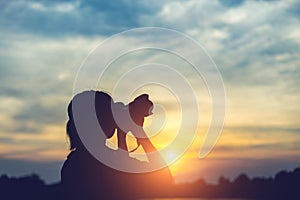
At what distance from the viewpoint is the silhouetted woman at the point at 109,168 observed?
103 ft

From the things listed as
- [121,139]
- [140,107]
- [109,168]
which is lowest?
[109,168]

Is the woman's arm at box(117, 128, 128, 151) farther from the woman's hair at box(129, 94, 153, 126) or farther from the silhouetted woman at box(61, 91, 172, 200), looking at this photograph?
the woman's hair at box(129, 94, 153, 126)

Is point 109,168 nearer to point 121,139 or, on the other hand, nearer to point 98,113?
point 121,139

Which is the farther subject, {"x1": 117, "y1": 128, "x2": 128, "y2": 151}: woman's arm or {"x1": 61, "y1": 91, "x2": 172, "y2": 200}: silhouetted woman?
{"x1": 117, "y1": 128, "x2": 128, "y2": 151}: woman's arm

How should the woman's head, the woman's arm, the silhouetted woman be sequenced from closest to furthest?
the silhouetted woman → the woman's head → the woman's arm

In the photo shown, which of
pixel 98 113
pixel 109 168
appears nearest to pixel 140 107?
pixel 98 113

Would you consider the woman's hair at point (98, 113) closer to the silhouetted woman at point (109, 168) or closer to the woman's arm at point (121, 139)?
the silhouetted woman at point (109, 168)

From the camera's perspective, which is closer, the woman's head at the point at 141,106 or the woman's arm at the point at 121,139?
the woman's head at the point at 141,106

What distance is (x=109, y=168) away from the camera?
31.7m

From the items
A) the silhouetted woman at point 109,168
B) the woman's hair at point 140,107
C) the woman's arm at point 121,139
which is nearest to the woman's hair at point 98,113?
the silhouetted woman at point 109,168

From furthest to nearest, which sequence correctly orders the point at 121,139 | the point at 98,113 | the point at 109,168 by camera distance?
the point at 121,139
the point at 98,113
the point at 109,168

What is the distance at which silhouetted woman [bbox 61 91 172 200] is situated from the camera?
3152 cm

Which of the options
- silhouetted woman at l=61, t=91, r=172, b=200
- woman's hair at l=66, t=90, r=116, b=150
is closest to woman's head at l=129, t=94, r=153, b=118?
silhouetted woman at l=61, t=91, r=172, b=200

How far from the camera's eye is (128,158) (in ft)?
103
